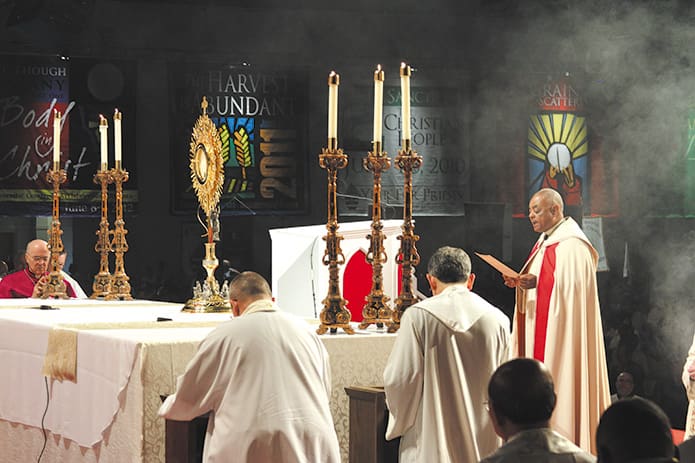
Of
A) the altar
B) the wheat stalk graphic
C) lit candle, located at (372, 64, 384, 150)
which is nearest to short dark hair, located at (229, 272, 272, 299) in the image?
the altar

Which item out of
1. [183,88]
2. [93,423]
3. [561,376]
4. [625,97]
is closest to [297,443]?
[93,423]

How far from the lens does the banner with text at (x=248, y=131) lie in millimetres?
13336

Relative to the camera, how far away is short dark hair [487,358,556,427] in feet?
9.32

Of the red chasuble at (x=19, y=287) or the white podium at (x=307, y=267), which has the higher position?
the white podium at (x=307, y=267)

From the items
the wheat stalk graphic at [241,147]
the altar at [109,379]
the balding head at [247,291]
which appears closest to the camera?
the balding head at [247,291]

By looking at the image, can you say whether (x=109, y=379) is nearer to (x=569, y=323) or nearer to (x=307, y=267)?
(x=307, y=267)

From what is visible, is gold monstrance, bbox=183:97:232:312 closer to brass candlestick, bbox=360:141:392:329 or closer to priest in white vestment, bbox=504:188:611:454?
brass candlestick, bbox=360:141:392:329

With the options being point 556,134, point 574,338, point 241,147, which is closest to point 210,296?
point 574,338

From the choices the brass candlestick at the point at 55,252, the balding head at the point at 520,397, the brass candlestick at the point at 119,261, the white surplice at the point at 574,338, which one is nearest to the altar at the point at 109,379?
the brass candlestick at the point at 119,261

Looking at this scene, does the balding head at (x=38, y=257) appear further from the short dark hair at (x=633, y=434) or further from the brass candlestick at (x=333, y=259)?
the short dark hair at (x=633, y=434)

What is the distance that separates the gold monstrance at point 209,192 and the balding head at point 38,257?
2.42 m

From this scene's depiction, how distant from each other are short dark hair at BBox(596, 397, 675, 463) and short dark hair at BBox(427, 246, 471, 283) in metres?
2.62

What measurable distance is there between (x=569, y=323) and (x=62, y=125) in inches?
294

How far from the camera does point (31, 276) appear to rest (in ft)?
29.4
